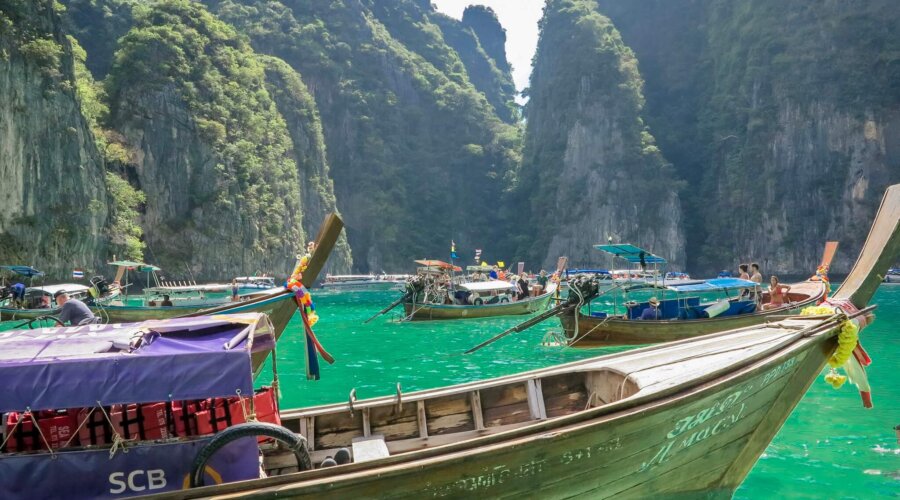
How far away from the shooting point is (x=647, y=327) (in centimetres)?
1627

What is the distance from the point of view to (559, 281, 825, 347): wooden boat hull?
15914mm

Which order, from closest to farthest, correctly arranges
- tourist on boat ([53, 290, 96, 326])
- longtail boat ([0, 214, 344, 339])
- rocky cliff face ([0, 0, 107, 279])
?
longtail boat ([0, 214, 344, 339]) < tourist on boat ([53, 290, 96, 326]) < rocky cliff face ([0, 0, 107, 279])

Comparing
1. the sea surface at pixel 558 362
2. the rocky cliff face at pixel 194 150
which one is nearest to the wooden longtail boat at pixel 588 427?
the sea surface at pixel 558 362

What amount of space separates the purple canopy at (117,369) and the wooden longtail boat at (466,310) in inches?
903

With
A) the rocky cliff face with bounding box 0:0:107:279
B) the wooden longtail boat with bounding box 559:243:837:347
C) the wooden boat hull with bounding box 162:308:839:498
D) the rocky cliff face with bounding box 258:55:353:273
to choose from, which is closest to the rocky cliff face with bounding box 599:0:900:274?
the rocky cliff face with bounding box 258:55:353:273

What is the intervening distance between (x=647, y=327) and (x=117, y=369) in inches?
547

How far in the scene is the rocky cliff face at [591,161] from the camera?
3319 inches

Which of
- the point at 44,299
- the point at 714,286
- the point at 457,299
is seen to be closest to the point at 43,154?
the point at 44,299

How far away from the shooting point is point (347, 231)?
9231cm

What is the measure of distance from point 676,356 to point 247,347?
4.38 meters

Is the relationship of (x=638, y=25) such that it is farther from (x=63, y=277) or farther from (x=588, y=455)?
(x=588, y=455)

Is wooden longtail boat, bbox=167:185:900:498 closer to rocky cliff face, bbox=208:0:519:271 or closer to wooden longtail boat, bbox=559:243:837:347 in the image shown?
wooden longtail boat, bbox=559:243:837:347

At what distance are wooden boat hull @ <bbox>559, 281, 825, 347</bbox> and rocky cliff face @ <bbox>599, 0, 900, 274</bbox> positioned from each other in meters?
60.5

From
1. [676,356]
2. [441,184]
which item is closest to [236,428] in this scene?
[676,356]
